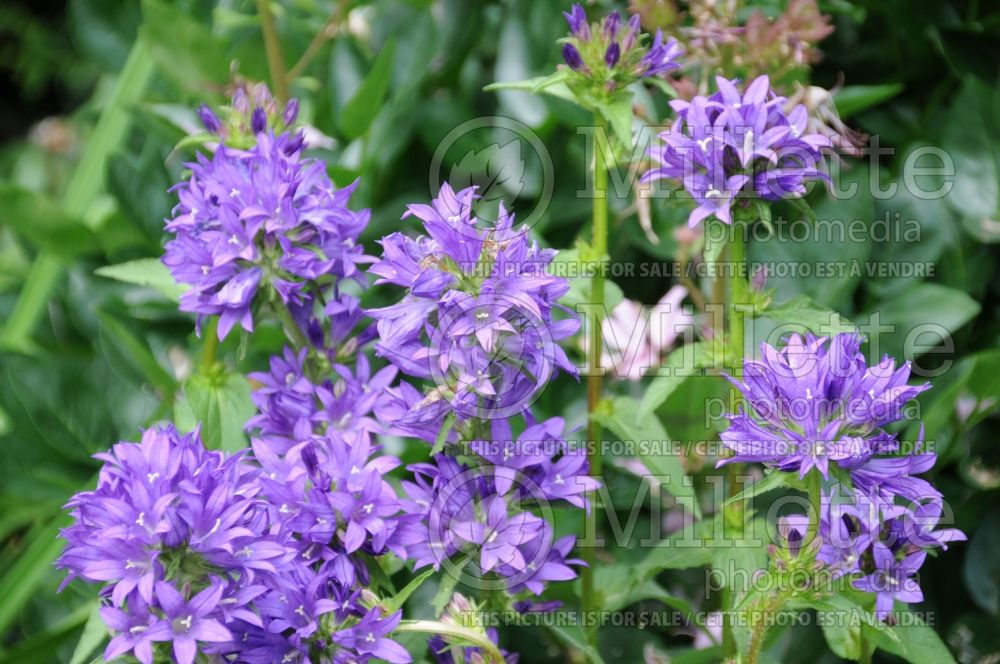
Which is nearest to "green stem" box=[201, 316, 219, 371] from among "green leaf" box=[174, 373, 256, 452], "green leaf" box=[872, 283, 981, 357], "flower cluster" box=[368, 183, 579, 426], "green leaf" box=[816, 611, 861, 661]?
"green leaf" box=[174, 373, 256, 452]

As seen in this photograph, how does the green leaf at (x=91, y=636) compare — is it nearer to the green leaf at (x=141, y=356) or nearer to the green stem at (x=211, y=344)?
the green stem at (x=211, y=344)

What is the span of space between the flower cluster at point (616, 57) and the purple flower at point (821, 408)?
31 centimetres

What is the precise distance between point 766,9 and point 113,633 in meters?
1.13

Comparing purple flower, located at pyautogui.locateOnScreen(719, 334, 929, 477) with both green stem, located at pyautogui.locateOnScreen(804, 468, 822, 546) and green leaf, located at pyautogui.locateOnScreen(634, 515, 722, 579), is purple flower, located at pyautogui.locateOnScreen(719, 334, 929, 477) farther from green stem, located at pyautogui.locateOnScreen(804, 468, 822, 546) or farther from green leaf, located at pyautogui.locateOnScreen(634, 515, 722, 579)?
green leaf, located at pyautogui.locateOnScreen(634, 515, 722, 579)

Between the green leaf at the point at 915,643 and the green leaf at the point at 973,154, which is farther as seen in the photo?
the green leaf at the point at 973,154

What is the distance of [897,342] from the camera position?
1.40 metres

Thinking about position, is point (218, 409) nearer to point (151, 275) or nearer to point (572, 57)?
point (151, 275)

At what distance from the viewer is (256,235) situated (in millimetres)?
1061

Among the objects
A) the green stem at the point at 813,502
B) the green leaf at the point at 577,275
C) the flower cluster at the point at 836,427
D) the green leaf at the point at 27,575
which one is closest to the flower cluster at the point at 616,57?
the green leaf at the point at 577,275

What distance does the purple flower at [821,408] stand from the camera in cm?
89

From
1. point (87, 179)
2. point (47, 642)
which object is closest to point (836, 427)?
point (47, 642)

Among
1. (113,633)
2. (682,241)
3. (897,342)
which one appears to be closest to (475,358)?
(113,633)

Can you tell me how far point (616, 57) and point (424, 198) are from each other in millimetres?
600

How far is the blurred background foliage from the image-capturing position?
138 cm
